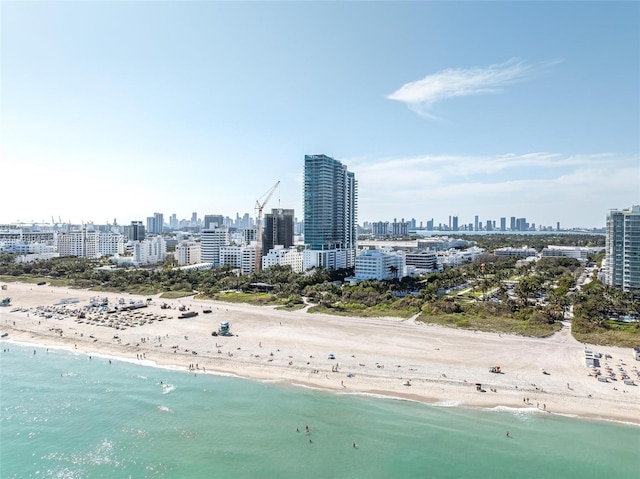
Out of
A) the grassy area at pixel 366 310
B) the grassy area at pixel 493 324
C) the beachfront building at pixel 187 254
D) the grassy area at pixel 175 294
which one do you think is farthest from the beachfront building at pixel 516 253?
the grassy area at pixel 175 294

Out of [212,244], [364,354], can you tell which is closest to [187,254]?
[212,244]

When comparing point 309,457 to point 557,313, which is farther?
point 557,313

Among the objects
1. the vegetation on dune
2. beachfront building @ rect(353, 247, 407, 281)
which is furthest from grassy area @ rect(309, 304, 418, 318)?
beachfront building @ rect(353, 247, 407, 281)

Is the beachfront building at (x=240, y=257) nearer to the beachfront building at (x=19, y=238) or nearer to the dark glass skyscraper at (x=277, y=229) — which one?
the dark glass skyscraper at (x=277, y=229)

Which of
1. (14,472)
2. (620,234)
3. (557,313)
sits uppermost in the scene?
(620,234)

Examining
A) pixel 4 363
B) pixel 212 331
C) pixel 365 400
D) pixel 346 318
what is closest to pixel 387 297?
pixel 346 318

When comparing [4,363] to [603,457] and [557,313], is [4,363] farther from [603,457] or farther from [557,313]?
[557,313]

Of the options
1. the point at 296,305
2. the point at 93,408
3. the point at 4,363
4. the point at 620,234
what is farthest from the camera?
the point at 620,234

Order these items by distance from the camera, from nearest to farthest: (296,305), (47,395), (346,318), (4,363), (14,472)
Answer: (14,472) → (47,395) → (4,363) → (346,318) → (296,305)
